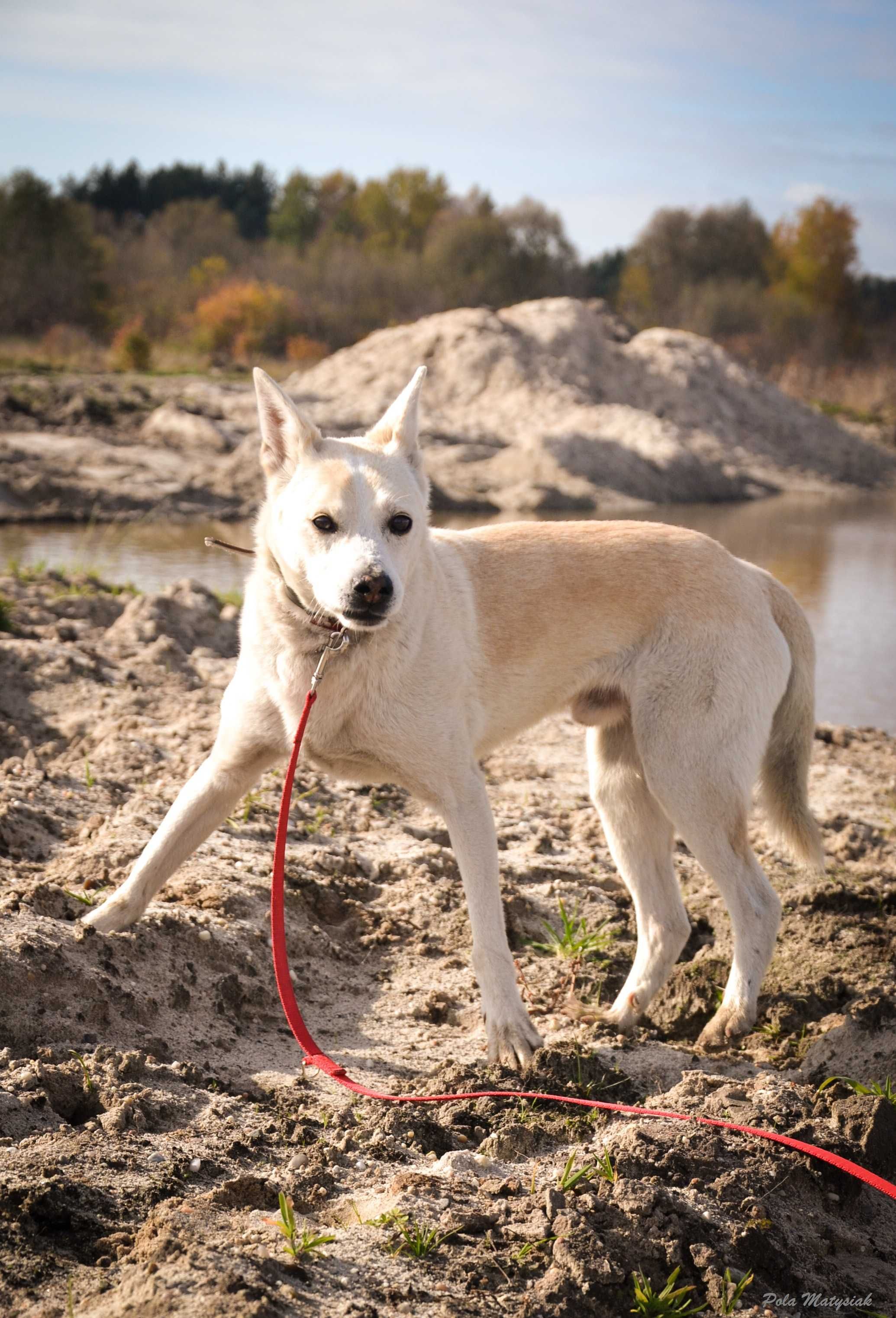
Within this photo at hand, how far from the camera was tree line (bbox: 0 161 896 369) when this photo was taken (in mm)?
35000

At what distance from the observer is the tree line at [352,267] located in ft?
115

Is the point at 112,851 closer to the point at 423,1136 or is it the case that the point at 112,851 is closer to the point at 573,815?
the point at 423,1136

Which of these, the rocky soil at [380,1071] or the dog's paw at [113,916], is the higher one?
the dog's paw at [113,916]

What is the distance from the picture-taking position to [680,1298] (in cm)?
246

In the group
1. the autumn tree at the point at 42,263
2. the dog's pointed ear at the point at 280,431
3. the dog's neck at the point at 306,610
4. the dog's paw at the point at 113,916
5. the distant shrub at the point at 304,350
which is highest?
the autumn tree at the point at 42,263

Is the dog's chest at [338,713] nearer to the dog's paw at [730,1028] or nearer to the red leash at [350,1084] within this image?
the red leash at [350,1084]

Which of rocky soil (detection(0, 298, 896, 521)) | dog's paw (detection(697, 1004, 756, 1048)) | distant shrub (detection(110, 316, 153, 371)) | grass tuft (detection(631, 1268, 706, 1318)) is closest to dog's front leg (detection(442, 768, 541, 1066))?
dog's paw (detection(697, 1004, 756, 1048))

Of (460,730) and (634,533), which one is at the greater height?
(634,533)

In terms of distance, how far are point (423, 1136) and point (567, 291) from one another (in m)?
44.9

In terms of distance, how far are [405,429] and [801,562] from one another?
11.3 meters

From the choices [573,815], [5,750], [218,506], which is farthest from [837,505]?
[5,750]

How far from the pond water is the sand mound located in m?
1.41

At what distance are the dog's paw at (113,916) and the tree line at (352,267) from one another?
83.0 ft

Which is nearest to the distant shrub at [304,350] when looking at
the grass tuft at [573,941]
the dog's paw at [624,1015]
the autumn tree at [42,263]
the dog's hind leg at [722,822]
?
the autumn tree at [42,263]
